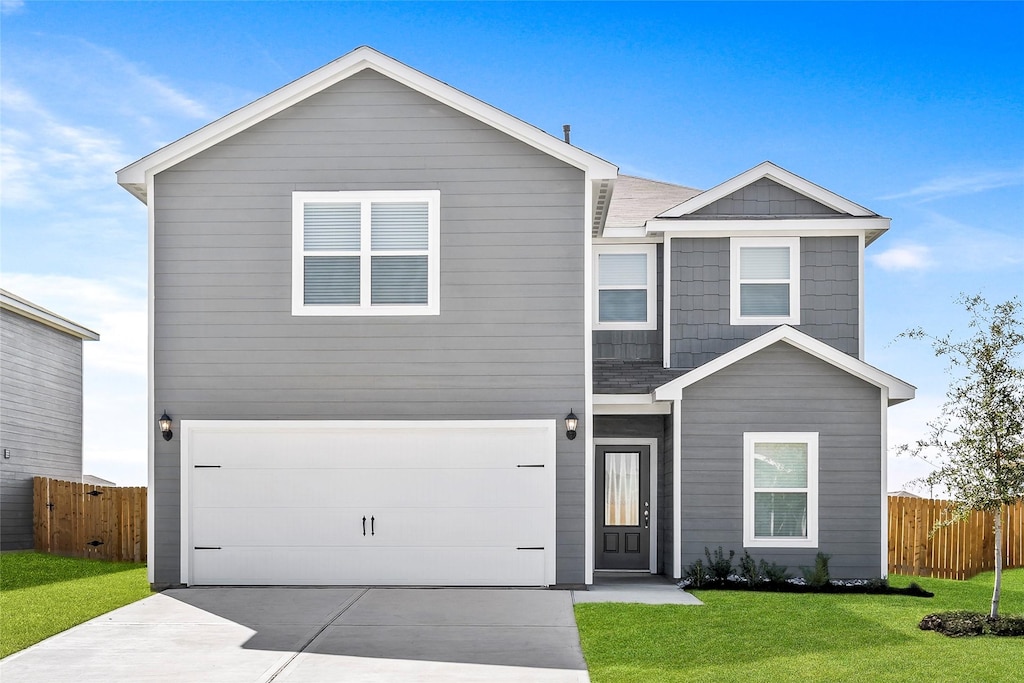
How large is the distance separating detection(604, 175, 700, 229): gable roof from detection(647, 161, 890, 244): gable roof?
73 centimetres

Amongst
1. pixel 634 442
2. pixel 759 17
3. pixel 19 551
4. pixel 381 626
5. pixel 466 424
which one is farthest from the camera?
pixel 19 551

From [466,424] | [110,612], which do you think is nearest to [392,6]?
[466,424]

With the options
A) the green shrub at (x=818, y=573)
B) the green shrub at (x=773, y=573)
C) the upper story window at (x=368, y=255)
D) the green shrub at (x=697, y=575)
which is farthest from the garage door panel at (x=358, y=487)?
the green shrub at (x=818, y=573)

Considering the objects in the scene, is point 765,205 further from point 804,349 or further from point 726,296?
point 804,349

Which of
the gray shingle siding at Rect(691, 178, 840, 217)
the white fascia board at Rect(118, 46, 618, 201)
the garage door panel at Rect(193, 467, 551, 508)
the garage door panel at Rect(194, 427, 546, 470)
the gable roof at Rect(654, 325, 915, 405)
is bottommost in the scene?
the garage door panel at Rect(193, 467, 551, 508)

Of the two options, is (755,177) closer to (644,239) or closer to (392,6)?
(644,239)

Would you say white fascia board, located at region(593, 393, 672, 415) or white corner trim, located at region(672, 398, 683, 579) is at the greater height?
white fascia board, located at region(593, 393, 672, 415)

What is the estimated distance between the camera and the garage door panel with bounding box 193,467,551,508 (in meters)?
13.6

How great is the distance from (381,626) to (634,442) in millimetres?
6784

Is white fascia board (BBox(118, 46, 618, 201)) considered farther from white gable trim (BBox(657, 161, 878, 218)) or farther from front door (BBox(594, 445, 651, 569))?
front door (BBox(594, 445, 651, 569))

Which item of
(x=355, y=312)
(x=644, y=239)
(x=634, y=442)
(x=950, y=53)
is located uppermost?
(x=950, y=53)

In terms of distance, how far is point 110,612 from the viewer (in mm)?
11414

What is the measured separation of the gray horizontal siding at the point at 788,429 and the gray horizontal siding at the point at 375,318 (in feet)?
6.96

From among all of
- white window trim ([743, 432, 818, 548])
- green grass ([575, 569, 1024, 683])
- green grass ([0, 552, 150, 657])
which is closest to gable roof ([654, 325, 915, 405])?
white window trim ([743, 432, 818, 548])
